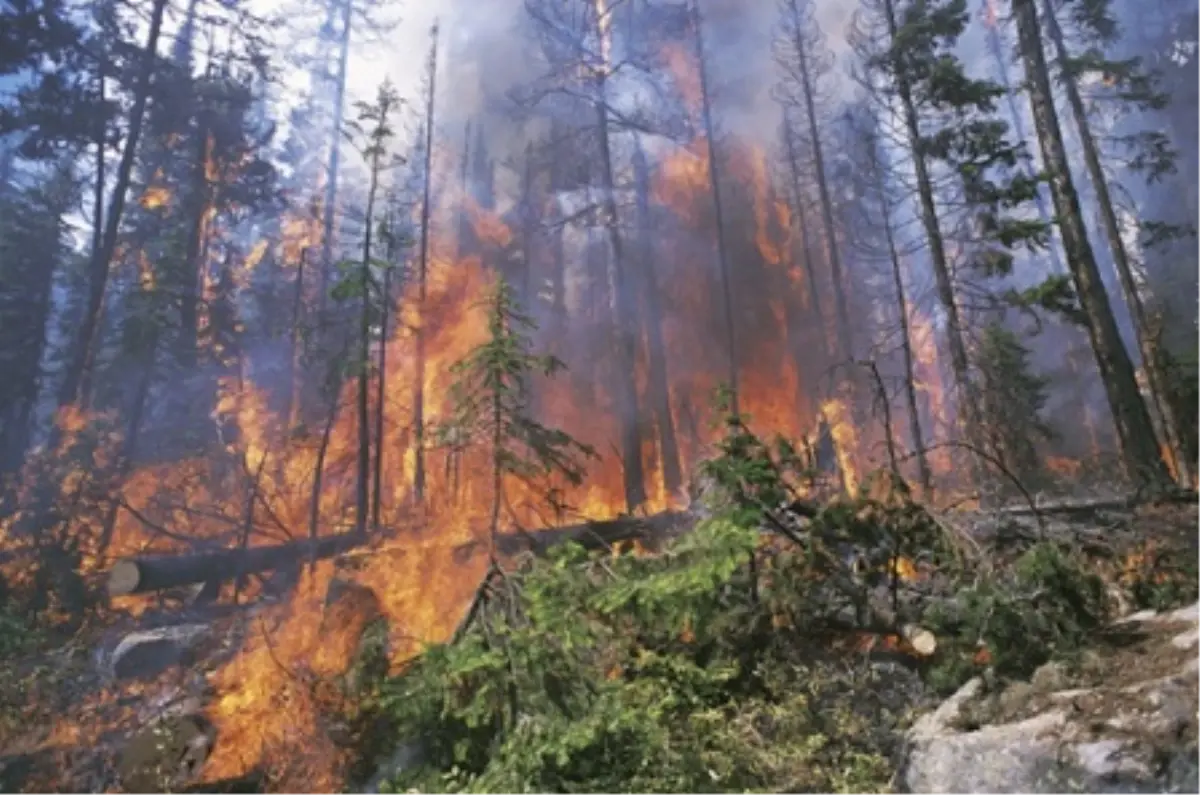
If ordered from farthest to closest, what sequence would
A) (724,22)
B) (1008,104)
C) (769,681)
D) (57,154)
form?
1. (1008,104)
2. (724,22)
3. (57,154)
4. (769,681)

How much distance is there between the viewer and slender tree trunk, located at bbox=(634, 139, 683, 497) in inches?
801

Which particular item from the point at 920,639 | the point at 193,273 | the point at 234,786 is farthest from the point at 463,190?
the point at 920,639

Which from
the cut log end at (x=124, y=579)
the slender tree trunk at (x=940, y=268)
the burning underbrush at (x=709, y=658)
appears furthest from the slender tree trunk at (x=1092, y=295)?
the cut log end at (x=124, y=579)

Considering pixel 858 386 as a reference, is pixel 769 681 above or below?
below

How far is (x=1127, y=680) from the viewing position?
13.0ft

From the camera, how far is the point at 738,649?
5746 mm

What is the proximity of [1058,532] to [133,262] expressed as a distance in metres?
29.2

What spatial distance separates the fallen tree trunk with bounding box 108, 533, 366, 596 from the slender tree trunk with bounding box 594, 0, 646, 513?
23.7 feet

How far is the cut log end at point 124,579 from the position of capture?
1132 centimetres

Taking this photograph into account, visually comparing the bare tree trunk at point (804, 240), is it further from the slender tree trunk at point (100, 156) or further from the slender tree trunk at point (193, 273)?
the slender tree trunk at point (100, 156)

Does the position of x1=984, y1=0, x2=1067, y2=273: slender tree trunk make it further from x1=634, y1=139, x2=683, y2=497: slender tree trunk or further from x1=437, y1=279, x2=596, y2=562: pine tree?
x1=437, y1=279, x2=596, y2=562: pine tree

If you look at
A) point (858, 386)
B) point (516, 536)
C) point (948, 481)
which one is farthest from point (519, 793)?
point (858, 386)

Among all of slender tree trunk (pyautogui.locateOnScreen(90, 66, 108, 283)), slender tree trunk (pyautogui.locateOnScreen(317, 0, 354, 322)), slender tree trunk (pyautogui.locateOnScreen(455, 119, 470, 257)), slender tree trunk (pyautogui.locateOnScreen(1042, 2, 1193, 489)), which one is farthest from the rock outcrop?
slender tree trunk (pyautogui.locateOnScreen(455, 119, 470, 257))

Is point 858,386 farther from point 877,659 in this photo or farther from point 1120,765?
point 1120,765
